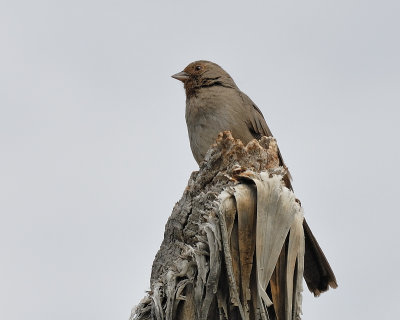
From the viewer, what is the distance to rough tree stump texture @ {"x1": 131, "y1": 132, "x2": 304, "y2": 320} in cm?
423

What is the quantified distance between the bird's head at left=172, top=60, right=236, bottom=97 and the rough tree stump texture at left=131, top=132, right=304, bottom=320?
3937 mm

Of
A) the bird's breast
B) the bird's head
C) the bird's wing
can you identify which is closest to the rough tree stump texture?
the bird's breast

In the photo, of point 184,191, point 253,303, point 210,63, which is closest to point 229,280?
point 253,303

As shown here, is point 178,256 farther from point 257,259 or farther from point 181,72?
point 181,72

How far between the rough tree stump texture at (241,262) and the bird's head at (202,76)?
394 cm

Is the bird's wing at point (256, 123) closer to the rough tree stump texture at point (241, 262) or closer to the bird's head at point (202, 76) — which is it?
the bird's head at point (202, 76)

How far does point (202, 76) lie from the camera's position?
882cm

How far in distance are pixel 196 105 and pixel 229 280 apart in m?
4.31

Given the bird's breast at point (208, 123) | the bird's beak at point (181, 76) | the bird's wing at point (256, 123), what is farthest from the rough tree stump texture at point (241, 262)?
the bird's beak at point (181, 76)

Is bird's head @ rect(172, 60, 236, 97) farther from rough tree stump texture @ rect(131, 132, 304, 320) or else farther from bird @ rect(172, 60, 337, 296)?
rough tree stump texture @ rect(131, 132, 304, 320)

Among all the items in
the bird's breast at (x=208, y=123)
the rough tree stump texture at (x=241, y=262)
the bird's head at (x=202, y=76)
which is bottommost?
the rough tree stump texture at (x=241, y=262)

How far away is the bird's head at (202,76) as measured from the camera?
28.5ft

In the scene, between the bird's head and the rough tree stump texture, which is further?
the bird's head

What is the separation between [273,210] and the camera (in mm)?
4391
